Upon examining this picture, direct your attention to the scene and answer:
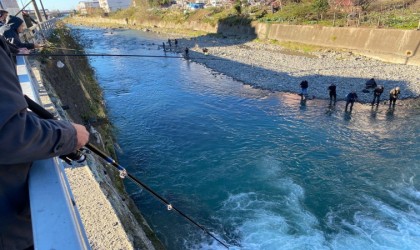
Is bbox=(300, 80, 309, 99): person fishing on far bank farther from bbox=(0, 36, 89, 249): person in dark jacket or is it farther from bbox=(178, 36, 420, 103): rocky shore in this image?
bbox=(0, 36, 89, 249): person in dark jacket

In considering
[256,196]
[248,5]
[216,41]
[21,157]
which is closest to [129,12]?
[248,5]

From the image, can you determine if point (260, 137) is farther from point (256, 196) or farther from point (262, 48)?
point (262, 48)

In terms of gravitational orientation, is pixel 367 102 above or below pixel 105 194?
below

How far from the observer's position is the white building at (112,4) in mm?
116194

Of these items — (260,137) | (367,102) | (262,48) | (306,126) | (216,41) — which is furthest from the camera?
(216,41)

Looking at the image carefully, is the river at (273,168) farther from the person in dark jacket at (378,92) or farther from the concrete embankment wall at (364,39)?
the concrete embankment wall at (364,39)

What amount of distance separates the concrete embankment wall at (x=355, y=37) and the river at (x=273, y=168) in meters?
9.27

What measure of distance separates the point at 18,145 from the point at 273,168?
1125cm

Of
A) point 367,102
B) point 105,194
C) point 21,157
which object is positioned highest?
point 21,157

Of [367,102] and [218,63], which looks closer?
[367,102]

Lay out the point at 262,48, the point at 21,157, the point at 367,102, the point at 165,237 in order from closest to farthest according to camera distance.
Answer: the point at 21,157
the point at 165,237
the point at 367,102
the point at 262,48

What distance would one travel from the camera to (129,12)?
8356cm

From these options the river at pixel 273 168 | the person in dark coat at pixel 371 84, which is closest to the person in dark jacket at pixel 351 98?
the river at pixel 273 168

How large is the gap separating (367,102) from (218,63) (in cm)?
1576
